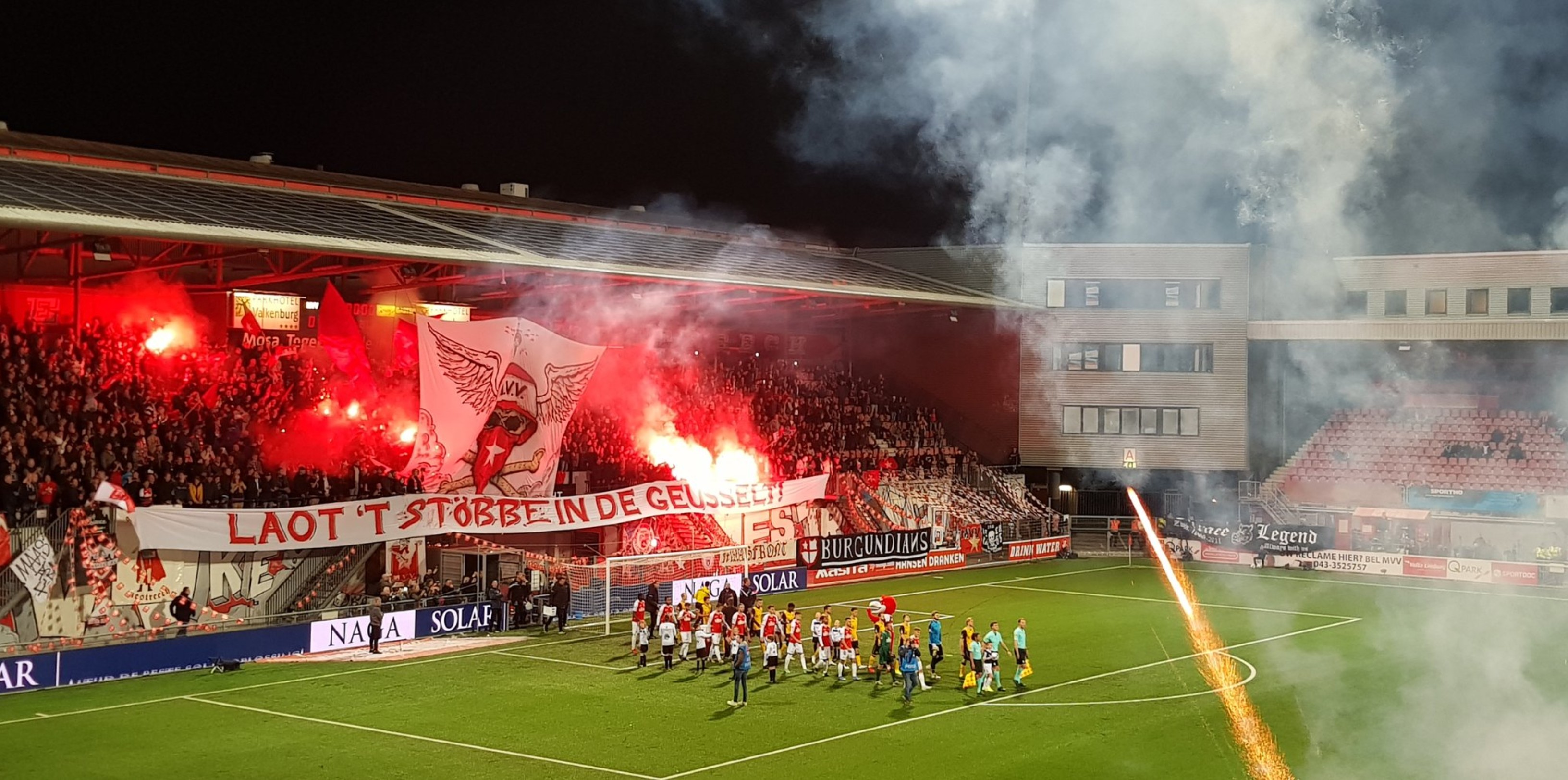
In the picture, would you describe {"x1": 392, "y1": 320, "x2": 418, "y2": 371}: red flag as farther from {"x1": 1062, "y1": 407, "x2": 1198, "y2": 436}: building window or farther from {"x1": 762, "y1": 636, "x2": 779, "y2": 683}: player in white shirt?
{"x1": 1062, "y1": 407, "x2": 1198, "y2": 436}: building window

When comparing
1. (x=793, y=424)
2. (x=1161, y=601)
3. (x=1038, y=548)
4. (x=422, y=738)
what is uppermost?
(x=793, y=424)

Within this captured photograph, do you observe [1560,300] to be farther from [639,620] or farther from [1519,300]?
[639,620]

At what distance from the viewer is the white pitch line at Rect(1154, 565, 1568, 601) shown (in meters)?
40.3

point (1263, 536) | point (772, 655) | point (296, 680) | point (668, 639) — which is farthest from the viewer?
point (1263, 536)

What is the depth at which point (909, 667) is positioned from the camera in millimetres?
25875

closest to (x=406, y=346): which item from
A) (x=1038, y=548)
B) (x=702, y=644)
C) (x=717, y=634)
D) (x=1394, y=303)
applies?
(x=717, y=634)

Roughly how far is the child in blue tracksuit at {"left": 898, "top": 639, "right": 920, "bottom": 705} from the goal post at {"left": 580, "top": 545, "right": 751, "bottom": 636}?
9.83 metres

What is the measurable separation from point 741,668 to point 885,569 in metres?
19.7

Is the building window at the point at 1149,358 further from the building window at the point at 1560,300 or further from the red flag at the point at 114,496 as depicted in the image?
the red flag at the point at 114,496

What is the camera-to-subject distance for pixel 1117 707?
25.5m

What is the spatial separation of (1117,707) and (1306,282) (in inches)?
1573

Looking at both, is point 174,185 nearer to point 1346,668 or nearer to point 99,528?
point 99,528

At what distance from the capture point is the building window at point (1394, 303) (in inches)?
2170

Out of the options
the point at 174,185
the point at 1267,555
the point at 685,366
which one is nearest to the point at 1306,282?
the point at 1267,555
